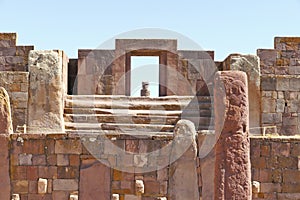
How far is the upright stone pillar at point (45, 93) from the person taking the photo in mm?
10188

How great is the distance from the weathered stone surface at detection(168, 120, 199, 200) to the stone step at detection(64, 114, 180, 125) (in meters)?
3.08

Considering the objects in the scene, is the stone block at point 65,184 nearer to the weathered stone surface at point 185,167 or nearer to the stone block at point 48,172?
the stone block at point 48,172

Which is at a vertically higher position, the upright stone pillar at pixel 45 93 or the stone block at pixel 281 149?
the upright stone pillar at pixel 45 93

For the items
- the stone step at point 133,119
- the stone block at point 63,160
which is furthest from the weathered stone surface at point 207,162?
the stone step at point 133,119

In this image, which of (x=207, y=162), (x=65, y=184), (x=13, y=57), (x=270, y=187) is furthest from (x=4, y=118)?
(x=13, y=57)

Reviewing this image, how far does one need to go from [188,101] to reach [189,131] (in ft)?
12.6

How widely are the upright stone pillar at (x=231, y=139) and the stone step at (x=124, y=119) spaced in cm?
360

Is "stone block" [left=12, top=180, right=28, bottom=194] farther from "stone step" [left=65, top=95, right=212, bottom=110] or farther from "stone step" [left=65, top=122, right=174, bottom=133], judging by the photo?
"stone step" [left=65, top=95, right=212, bottom=110]

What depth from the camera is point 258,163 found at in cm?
732

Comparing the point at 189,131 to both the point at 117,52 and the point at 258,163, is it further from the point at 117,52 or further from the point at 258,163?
the point at 117,52

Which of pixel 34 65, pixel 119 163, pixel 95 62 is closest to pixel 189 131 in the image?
pixel 119 163

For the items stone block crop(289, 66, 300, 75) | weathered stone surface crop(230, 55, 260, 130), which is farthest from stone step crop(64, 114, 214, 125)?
stone block crop(289, 66, 300, 75)

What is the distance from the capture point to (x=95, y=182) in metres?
7.16

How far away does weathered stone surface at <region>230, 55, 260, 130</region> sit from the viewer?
35.2 feet
